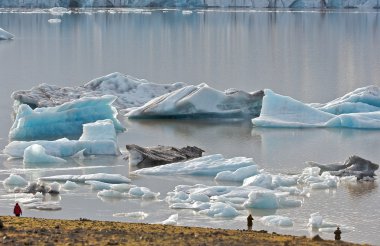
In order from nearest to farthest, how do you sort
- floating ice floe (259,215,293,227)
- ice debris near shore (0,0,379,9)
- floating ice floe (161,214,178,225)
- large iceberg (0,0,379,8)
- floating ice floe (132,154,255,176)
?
floating ice floe (161,214,178,225) < floating ice floe (259,215,293,227) < floating ice floe (132,154,255,176) < large iceberg (0,0,379,8) < ice debris near shore (0,0,379,9)

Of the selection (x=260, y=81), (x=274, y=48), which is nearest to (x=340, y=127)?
(x=260, y=81)

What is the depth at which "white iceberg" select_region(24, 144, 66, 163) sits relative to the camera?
19188mm

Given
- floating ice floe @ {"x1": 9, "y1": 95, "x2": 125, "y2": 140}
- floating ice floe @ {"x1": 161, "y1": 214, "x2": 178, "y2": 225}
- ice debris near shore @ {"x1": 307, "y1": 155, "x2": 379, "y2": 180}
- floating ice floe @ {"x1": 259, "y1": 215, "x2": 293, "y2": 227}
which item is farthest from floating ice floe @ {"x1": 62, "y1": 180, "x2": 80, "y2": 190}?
floating ice floe @ {"x1": 9, "y1": 95, "x2": 125, "y2": 140}

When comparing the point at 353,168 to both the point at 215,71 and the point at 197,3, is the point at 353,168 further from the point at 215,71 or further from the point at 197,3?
the point at 197,3

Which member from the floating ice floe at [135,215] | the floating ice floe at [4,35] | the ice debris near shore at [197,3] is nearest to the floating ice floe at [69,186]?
the floating ice floe at [135,215]

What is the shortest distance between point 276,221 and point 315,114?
10945 millimetres

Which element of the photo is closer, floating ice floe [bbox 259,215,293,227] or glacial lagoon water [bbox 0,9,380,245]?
floating ice floe [bbox 259,215,293,227]

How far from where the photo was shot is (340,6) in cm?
9912

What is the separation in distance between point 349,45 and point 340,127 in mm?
34274

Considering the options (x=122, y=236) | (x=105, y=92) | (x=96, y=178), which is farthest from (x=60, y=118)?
(x=122, y=236)

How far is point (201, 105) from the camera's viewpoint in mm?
25625

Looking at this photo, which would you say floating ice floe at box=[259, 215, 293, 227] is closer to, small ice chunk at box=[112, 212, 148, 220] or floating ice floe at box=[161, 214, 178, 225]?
floating ice floe at box=[161, 214, 178, 225]

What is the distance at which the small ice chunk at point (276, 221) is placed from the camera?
14.2 meters

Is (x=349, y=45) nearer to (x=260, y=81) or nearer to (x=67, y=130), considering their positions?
(x=260, y=81)
